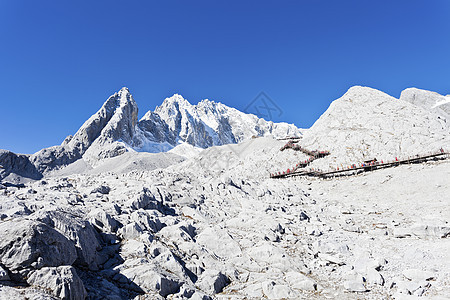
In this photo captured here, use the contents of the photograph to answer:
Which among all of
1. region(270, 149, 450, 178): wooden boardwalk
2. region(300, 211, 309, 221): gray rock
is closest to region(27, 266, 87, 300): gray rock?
region(300, 211, 309, 221): gray rock

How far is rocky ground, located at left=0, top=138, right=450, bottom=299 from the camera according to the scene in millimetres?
6973

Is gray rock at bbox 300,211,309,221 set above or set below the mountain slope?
below

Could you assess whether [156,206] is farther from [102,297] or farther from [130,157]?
[130,157]

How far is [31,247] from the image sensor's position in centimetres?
664

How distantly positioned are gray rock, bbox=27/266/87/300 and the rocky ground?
1.0 inches

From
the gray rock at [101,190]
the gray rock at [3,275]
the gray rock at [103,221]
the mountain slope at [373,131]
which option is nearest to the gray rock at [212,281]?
the gray rock at [103,221]

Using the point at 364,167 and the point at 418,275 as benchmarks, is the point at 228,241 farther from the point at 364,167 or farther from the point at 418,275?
the point at 364,167

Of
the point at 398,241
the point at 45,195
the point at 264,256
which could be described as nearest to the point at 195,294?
the point at 264,256

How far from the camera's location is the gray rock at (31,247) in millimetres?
6414

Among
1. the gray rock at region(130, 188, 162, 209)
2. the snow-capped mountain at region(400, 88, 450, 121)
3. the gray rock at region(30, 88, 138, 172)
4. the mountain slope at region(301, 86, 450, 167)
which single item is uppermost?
the gray rock at region(30, 88, 138, 172)

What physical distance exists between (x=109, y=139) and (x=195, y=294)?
17462cm

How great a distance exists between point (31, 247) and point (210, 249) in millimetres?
7066

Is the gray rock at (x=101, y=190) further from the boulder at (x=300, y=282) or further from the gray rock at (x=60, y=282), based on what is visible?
the boulder at (x=300, y=282)

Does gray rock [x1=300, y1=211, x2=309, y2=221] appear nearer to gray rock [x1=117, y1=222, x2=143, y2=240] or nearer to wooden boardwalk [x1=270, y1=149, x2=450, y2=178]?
gray rock [x1=117, y1=222, x2=143, y2=240]
